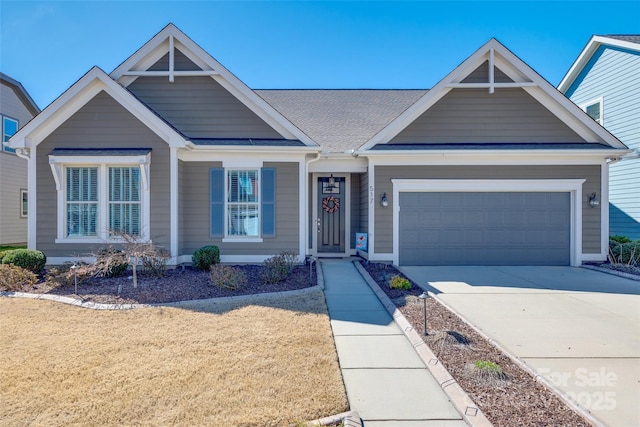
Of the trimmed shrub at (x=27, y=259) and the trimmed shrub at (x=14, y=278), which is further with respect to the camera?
the trimmed shrub at (x=27, y=259)

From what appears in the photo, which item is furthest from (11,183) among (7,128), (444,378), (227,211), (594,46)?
(594,46)

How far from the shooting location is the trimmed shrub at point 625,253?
32.0 ft

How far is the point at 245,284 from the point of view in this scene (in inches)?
288

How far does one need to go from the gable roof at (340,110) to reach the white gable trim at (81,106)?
4.49 meters

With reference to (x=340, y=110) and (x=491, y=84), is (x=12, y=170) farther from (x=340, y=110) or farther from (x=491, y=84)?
(x=491, y=84)

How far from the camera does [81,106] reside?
28.6ft

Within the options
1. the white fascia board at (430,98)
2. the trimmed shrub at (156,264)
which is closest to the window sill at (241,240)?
the trimmed shrub at (156,264)

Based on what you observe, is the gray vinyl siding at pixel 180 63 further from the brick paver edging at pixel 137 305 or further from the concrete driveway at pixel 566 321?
the concrete driveway at pixel 566 321

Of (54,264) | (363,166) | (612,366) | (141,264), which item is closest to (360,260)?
(363,166)

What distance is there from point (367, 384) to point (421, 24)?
38.9 ft

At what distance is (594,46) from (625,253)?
31.1ft

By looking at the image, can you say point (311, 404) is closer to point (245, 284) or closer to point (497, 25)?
point (245, 284)

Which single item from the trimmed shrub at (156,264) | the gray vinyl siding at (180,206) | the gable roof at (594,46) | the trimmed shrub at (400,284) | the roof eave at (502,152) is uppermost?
the gable roof at (594,46)

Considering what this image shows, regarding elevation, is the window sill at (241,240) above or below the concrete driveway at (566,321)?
above
